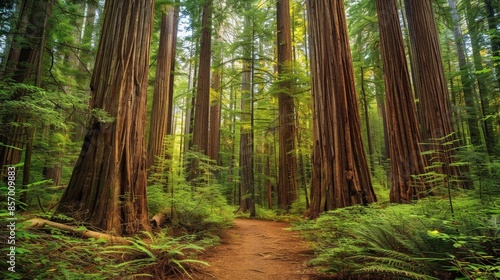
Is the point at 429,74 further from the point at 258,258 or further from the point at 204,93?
the point at 204,93

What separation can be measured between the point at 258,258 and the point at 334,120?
11.5ft

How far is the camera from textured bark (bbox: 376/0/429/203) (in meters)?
5.64

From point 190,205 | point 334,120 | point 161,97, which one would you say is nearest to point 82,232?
point 190,205

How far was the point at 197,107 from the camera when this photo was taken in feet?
32.5

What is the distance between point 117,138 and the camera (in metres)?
3.97

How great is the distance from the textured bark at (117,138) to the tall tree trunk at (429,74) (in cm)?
696

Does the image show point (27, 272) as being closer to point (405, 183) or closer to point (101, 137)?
point (101, 137)

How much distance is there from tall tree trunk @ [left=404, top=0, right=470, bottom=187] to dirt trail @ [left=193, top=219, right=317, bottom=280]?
4.75 meters

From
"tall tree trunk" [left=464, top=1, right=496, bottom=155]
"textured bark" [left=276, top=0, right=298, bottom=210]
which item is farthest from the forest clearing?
"tall tree trunk" [left=464, top=1, right=496, bottom=155]

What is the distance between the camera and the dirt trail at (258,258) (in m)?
2.98

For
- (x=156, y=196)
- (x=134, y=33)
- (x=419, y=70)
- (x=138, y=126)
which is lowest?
(x=156, y=196)

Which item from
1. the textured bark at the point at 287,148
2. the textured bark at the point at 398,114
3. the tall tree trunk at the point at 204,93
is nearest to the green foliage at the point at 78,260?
the textured bark at the point at 398,114

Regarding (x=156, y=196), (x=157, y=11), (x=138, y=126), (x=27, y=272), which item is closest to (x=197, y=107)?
(x=157, y=11)

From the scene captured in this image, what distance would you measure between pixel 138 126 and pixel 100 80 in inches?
38.7
